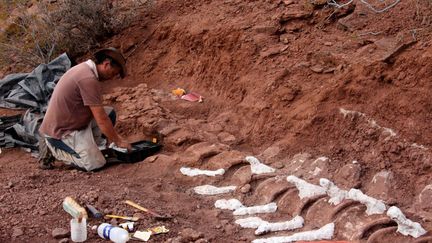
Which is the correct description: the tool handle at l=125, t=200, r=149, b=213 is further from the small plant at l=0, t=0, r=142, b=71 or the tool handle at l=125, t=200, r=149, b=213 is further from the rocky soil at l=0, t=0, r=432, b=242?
the small plant at l=0, t=0, r=142, b=71

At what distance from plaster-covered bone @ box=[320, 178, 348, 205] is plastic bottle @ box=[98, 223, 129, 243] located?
135 centimetres

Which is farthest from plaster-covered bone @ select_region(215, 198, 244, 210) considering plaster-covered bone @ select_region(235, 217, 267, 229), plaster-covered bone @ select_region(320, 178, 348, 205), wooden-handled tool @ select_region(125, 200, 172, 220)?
plaster-covered bone @ select_region(320, 178, 348, 205)

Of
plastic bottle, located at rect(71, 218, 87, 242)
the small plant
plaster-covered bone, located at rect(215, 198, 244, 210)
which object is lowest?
plaster-covered bone, located at rect(215, 198, 244, 210)

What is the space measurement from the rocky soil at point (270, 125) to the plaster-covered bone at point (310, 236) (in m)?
0.05

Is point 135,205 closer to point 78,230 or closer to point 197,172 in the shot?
point 78,230

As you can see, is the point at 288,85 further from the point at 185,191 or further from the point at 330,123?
the point at 185,191

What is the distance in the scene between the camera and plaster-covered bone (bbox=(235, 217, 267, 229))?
3775 mm

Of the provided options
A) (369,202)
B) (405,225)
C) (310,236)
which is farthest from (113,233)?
(405,225)

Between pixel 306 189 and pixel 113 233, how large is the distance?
1.35 meters

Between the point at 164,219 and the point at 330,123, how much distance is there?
1571mm

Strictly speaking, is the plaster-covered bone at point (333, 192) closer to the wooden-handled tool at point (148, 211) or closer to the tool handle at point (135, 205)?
the wooden-handled tool at point (148, 211)

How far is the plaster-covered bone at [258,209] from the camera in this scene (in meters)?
3.92

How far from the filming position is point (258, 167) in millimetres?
4402

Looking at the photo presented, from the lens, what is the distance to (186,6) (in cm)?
677
